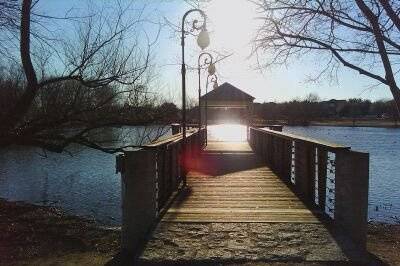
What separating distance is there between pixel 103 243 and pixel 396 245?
4647mm

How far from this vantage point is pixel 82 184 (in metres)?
20.1

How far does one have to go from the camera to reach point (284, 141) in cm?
1245

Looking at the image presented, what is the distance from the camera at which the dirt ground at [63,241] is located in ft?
24.7

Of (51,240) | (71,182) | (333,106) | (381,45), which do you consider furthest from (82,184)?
(333,106)

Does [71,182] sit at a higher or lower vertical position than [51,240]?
lower

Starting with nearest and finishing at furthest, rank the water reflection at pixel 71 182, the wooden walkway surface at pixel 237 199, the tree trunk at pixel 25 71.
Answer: the wooden walkway surface at pixel 237 199 < the tree trunk at pixel 25 71 < the water reflection at pixel 71 182

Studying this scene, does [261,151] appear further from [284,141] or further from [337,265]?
[337,265]

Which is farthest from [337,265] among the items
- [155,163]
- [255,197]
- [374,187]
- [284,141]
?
[374,187]

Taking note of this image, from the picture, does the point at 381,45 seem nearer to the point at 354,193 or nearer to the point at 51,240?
the point at 354,193

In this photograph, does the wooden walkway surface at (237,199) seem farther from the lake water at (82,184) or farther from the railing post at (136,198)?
the lake water at (82,184)

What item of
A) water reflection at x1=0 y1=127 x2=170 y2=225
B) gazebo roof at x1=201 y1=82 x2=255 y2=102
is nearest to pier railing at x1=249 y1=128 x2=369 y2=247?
water reflection at x1=0 y1=127 x2=170 y2=225

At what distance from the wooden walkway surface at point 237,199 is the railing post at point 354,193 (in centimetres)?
78

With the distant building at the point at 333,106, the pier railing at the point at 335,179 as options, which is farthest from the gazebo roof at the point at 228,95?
the distant building at the point at 333,106

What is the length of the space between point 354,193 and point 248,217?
1.69m
